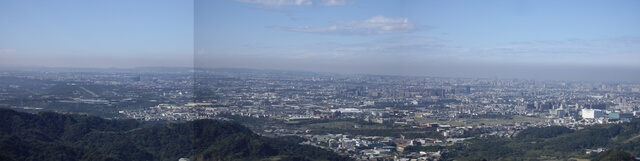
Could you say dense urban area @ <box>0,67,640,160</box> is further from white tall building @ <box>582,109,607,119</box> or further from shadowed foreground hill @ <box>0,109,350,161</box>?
shadowed foreground hill @ <box>0,109,350,161</box>

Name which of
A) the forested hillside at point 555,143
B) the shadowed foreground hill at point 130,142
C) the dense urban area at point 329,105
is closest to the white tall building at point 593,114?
the dense urban area at point 329,105

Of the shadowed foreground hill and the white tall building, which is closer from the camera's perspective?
the shadowed foreground hill

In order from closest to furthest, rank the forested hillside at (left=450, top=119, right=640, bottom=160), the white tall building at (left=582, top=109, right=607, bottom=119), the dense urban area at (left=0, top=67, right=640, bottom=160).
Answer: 1. the dense urban area at (left=0, top=67, right=640, bottom=160)
2. the forested hillside at (left=450, top=119, right=640, bottom=160)
3. the white tall building at (left=582, top=109, right=607, bottom=119)

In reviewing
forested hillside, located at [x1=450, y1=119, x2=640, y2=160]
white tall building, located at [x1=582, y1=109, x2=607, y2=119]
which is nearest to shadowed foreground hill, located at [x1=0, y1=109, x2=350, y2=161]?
forested hillside, located at [x1=450, y1=119, x2=640, y2=160]

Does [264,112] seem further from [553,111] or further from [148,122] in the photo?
[553,111]

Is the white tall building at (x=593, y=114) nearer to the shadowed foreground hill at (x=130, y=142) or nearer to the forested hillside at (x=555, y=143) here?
the forested hillside at (x=555, y=143)

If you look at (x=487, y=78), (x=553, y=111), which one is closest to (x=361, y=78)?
(x=553, y=111)
